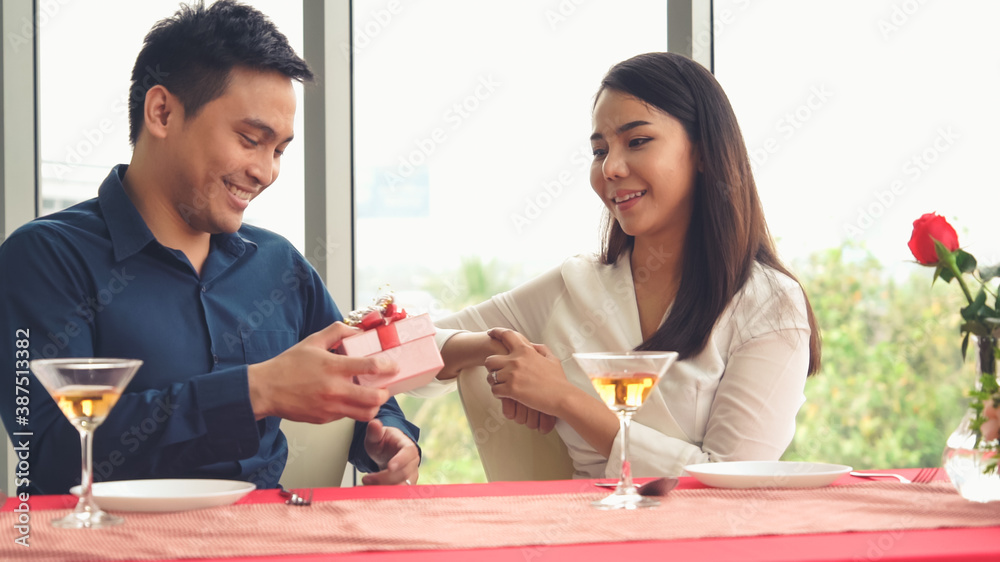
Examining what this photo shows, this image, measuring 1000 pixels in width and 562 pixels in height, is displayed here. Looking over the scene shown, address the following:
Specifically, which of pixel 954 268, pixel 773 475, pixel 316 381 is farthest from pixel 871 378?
pixel 316 381

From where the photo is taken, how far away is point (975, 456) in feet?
3.84

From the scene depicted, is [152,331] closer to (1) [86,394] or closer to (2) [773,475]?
(1) [86,394]

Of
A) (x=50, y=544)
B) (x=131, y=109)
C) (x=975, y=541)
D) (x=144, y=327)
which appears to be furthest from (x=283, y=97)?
(x=975, y=541)

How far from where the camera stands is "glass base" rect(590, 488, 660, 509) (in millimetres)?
1205

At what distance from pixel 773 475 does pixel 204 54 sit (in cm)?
146

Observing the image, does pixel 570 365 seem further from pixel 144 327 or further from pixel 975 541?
pixel 975 541

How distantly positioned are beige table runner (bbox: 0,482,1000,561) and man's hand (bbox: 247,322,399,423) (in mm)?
252

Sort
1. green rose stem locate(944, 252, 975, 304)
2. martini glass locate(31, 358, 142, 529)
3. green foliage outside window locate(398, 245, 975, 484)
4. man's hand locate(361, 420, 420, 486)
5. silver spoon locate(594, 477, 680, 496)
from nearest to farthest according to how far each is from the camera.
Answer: martini glass locate(31, 358, 142, 529) < green rose stem locate(944, 252, 975, 304) < silver spoon locate(594, 477, 680, 496) < man's hand locate(361, 420, 420, 486) < green foliage outside window locate(398, 245, 975, 484)

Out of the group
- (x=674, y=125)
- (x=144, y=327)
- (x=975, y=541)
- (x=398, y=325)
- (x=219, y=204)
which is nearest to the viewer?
(x=975, y=541)

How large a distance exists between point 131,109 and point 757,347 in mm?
1569

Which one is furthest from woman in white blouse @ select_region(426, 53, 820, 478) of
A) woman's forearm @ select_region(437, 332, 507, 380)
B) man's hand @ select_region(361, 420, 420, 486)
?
man's hand @ select_region(361, 420, 420, 486)

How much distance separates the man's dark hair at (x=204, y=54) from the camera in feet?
6.06

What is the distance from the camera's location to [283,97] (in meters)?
1.89

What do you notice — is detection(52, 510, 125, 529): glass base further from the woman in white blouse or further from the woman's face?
the woman's face
